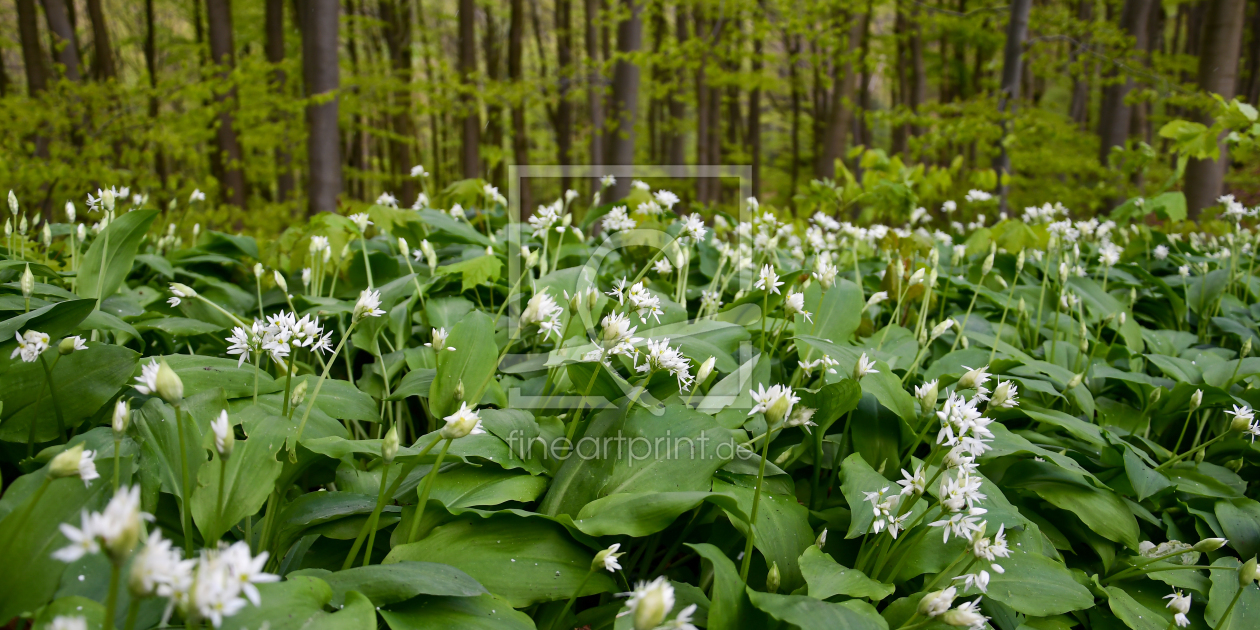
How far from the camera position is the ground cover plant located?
1016 millimetres

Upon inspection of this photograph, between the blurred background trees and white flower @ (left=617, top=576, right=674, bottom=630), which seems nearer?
white flower @ (left=617, top=576, right=674, bottom=630)

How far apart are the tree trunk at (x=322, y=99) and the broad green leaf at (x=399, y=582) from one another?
553cm

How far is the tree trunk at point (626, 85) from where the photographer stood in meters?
7.26

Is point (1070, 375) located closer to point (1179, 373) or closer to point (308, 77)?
point (1179, 373)

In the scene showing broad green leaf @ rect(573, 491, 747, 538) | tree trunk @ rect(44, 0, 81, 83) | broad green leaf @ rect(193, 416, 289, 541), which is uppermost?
tree trunk @ rect(44, 0, 81, 83)

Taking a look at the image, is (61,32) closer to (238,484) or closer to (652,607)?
(238,484)

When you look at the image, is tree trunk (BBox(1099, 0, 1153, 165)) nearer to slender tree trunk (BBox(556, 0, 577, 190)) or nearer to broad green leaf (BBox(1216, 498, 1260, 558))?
slender tree trunk (BBox(556, 0, 577, 190))

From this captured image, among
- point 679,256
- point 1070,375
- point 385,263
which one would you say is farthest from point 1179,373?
point 385,263

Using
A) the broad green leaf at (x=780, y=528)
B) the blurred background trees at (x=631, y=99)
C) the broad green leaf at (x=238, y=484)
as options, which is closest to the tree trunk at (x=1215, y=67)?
the blurred background trees at (x=631, y=99)

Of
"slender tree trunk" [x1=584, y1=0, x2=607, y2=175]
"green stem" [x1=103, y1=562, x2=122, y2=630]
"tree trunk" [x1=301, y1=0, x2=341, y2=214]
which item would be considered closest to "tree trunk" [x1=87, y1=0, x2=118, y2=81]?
"tree trunk" [x1=301, y1=0, x2=341, y2=214]

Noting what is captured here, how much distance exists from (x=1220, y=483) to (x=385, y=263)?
96.1 inches

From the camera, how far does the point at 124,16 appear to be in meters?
17.1

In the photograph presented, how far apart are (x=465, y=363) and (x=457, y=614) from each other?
602mm

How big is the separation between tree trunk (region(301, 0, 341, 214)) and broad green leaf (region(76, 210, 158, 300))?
4.28 m
